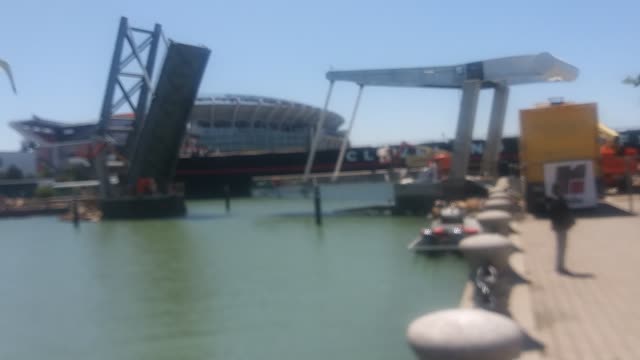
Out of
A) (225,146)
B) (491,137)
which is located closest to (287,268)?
(491,137)

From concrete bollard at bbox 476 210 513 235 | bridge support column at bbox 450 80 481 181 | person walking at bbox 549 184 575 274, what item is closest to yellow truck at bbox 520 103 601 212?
concrete bollard at bbox 476 210 513 235

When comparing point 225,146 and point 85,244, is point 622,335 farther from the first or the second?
point 225,146

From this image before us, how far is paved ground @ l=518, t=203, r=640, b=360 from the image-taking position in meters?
6.03

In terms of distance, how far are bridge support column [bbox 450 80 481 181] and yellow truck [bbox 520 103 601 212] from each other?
37.0 ft

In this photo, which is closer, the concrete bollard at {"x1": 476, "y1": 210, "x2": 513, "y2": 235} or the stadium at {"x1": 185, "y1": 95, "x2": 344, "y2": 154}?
the concrete bollard at {"x1": 476, "y1": 210, "x2": 513, "y2": 235}

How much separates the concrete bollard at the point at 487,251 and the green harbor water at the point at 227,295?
10.8 feet

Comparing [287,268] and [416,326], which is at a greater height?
[416,326]

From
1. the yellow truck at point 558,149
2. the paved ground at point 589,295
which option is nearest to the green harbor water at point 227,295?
the paved ground at point 589,295

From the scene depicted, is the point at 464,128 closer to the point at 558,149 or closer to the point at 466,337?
the point at 558,149

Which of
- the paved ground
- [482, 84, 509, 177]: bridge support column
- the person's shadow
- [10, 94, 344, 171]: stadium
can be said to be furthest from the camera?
[10, 94, 344, 171]: stadium

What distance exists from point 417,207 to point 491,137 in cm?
422

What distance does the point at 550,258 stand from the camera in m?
10.5

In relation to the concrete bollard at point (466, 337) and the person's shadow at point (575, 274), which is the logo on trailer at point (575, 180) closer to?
the person's shadow at point (575, 274)

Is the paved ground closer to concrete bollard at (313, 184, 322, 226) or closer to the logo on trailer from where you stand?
the logo on trailer
